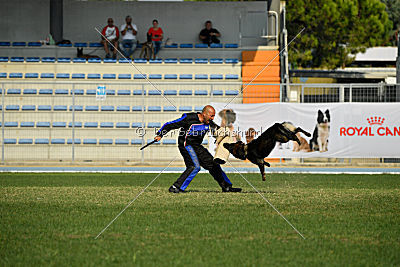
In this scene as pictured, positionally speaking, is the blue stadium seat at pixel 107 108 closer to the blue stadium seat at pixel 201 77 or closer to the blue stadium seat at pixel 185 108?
the blue stadium seat at pixel 185 108

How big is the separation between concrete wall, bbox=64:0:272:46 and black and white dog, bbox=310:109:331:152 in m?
10.1

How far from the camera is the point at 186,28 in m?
29.7

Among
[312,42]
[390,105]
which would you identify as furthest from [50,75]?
[312,42]

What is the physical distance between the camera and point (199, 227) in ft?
26.1

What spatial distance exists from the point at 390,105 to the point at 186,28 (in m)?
12.3

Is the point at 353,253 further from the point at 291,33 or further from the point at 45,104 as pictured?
the point at 291,33

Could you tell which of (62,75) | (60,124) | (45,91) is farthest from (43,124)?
(62,75)

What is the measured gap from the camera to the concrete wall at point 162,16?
2950 cm

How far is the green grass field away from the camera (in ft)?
20.7

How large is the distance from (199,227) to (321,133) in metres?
13.0

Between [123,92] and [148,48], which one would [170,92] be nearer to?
[123,92]

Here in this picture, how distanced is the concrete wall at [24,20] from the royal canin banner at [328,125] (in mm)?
13064

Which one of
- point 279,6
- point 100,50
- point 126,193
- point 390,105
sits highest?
point 279,6

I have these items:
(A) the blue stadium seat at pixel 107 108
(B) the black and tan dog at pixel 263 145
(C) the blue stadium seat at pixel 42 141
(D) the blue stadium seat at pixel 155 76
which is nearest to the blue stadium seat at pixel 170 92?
(A) the blue stadium seat at pixel 107 108
